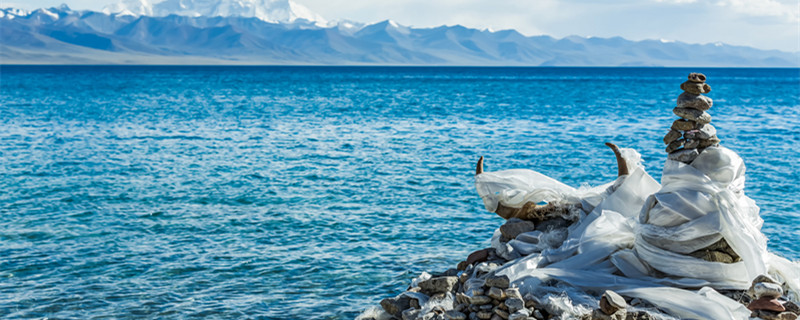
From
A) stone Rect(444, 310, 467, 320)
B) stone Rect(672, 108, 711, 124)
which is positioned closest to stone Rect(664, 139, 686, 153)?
stone Rect(672, 108, 711, 124)

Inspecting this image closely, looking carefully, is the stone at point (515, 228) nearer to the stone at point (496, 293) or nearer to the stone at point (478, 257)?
the stone at point (478, 257)

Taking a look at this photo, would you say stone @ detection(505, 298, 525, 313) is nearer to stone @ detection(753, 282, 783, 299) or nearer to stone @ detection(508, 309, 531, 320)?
stone @ detection(508, 309, 531, 320)

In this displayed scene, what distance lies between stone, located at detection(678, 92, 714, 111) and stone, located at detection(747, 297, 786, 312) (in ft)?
7.42

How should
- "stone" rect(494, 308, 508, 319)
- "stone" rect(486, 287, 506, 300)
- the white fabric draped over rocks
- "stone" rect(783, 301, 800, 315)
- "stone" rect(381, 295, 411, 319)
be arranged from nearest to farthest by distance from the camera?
"stone" rect(783, 301, 800, 315), "stone" rect(494, 308, 508, 319), "stone" rect(486, 287, 506, 300), the white fabric draped over rocks, "stone" rect(381, 295, 411, 319)

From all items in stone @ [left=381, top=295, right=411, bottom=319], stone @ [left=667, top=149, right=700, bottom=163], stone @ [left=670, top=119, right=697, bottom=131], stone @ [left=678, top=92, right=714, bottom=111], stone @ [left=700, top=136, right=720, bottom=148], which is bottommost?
stone @ [left=381, top=295, right=411, bottom=319]

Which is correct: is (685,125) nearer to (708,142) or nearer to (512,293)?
(708,142)

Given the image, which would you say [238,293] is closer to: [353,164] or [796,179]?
[353,164]

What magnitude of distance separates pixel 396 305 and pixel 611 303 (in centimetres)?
279

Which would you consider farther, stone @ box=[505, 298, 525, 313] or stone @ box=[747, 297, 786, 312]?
stone @ box=[505, 298, 525, 313]

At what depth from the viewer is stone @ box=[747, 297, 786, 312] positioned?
8430 millimetres

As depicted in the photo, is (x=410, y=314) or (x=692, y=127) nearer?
(x=692, y=127)

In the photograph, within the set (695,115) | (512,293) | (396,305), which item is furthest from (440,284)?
(695,115)

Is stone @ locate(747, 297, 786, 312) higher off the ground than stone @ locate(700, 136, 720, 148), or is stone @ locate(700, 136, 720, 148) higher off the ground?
stone @ locate(700, 136, 720, 148)

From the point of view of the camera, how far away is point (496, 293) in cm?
886
